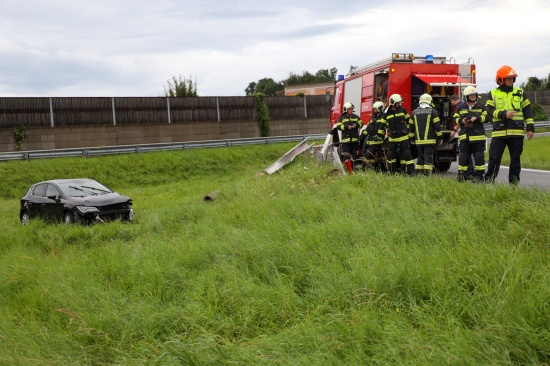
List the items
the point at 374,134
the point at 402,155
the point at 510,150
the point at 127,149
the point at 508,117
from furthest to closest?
1. the point at 127,149
2. the point at 374,134
3. the point at 402,155
4. the point at 510,150
5. the point at 508,117

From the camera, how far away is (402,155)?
11.3 meters

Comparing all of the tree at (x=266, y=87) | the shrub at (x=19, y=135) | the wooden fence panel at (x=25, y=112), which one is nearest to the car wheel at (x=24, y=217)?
the shrub at (x=19, y=135)

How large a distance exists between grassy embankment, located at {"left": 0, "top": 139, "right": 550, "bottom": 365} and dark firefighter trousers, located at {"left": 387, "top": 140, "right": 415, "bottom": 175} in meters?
2.37

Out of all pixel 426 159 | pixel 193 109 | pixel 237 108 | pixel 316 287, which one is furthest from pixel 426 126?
pixel 237 108

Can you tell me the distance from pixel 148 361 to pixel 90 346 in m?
0.87

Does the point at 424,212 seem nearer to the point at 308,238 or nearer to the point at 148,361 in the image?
the point at 308,238

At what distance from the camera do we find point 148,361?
4430mm

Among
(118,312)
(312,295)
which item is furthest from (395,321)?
(118,312)

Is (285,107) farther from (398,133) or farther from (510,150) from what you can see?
(510,150)

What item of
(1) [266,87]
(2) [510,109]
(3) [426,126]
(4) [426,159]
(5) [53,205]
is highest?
(1) [266,87]

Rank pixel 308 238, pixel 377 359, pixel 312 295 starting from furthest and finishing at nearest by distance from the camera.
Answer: pixel 308 238, pixel 312 295, pixel 377 359

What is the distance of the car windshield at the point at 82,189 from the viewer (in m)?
13.6

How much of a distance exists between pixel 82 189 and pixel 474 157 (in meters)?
9.24

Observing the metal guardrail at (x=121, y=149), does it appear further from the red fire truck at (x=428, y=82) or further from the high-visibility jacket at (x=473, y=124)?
the high-visibility jacket at (x=473, y=124)
